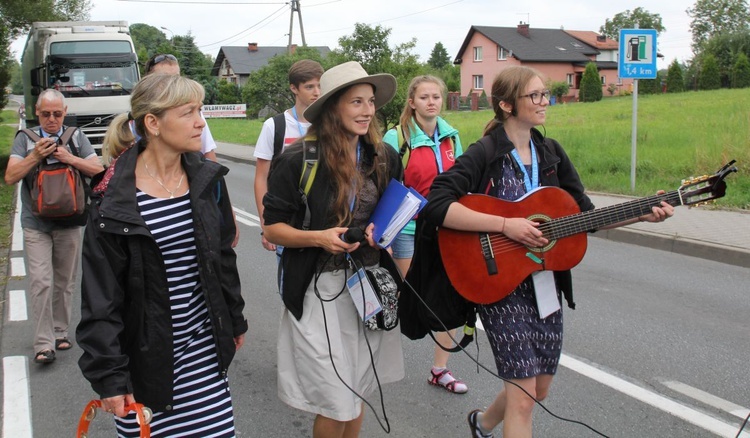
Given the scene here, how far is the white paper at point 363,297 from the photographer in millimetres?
2912

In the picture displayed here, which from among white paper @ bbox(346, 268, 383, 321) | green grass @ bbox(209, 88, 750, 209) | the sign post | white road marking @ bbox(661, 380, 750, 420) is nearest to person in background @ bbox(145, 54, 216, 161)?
white paper @ bbox(346, 268, 383, 321)

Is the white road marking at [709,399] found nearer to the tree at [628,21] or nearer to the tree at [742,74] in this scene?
the tree at [742,74]

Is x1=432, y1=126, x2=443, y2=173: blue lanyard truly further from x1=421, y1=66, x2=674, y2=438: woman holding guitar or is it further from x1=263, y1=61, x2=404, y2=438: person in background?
x1=263, y1=61, x2=404, y2=438: person in background

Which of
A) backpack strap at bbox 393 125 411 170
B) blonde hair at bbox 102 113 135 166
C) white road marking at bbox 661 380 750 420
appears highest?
blonde hair at bbox 102 113 135 166

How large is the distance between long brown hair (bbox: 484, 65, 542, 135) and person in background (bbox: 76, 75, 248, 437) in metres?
1.22

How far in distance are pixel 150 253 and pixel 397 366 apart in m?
1.21

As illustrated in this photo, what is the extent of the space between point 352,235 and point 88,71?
17.2 metres

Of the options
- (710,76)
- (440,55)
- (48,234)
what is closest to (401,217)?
(48,234)

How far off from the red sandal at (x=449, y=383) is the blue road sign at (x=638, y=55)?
8541mm

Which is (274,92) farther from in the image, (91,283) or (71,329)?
(91,283)

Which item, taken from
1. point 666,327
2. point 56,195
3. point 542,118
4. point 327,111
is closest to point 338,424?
point 327,111

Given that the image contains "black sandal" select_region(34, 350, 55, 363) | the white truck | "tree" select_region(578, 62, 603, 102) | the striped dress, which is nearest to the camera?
the striped dress

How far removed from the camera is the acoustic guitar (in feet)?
9.87

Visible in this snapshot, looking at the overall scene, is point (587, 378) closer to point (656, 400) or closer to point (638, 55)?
point (656, 400)
